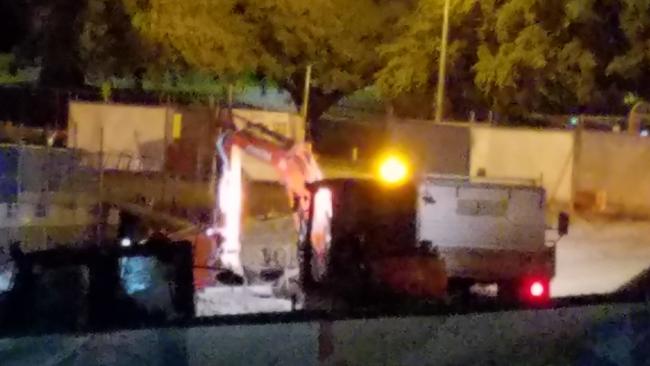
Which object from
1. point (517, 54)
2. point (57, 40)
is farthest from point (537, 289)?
point (57, 40)

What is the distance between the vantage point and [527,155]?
101 feet

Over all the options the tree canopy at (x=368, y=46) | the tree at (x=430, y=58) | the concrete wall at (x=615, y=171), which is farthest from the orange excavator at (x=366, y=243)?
the tree at (x=430, y=58)

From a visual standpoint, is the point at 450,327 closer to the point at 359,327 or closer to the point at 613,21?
the point at 359,327

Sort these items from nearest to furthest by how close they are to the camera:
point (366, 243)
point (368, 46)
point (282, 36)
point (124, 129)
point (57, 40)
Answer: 1. point (366, 243)
2. point (124, 129)
3. point (57, 40)
4. point (282, 36)
5. point (368, 46)

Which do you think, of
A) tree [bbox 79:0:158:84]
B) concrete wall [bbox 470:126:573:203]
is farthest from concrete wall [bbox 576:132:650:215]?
tree [bbox 79:0:158:84]

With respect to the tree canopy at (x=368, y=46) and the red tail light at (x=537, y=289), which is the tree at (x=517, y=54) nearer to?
the tree canopy at (x=368, y=46)

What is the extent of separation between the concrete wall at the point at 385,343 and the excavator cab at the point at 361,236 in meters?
5.41

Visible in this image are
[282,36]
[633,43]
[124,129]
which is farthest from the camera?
[282,36]

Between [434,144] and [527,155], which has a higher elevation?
[434,144]

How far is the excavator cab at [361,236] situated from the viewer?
41.6ft

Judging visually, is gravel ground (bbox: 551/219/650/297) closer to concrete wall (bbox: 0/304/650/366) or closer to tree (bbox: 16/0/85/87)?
concrete wall (bbox: 0/304/650/366)

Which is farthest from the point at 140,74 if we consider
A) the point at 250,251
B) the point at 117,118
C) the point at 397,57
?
the point at 250,251

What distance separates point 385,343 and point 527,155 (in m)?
24.7

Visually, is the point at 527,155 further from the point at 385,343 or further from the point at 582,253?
the point at 385,343
